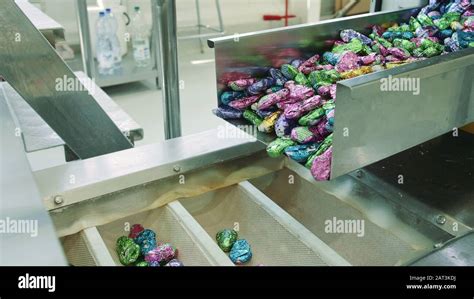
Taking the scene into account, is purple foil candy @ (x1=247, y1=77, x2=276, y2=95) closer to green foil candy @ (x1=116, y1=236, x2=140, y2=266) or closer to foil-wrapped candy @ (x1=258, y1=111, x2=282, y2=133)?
foil-wrapped candy @ (x1=258, y1=111, x2=282, y2=133)

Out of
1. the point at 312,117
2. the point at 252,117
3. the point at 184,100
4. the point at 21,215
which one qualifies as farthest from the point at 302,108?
the point at 184,100

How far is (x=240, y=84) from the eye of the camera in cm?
126

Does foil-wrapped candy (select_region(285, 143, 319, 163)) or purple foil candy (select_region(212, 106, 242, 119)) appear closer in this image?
foil-wrapped candy (select_region(285, 143, 319, 163))

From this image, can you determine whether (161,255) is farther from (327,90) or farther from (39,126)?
(39,126)

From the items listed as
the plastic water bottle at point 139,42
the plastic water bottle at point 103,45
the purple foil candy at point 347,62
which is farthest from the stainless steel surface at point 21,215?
the plastic water bottle at point 139,42

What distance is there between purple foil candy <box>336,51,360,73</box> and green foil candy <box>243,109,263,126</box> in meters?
0.27

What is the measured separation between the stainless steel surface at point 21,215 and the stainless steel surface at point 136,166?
9cm

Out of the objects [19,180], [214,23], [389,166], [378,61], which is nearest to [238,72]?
[378,61]

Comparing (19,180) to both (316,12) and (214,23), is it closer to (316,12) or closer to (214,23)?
(214,23)

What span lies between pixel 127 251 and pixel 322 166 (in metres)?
0.54

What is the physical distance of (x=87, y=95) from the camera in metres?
1.36

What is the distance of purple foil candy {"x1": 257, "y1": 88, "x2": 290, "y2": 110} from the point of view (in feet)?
3.88

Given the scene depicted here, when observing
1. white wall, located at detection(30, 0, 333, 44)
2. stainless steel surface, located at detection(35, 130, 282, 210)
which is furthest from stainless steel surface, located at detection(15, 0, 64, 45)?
white wall, located at detection(30, 0, 333, 44)
